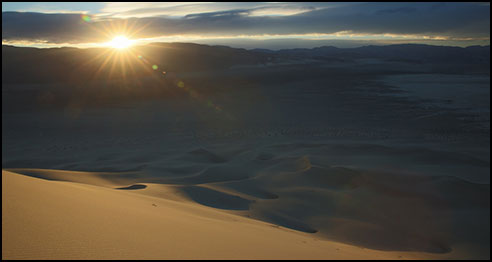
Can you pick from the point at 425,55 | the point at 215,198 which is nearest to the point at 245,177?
the point at 215,198

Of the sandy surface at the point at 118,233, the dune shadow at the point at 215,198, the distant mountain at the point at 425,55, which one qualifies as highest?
the distant mountain at the point at 425,55

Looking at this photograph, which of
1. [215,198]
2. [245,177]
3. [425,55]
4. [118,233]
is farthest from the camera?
[425,55]

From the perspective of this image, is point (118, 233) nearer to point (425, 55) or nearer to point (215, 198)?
point (215, 198)

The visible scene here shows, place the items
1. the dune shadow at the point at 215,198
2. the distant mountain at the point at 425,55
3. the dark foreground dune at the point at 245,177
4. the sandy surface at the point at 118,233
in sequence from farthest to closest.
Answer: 1. the distant mountain at the point at 425,55
2. the dune shadow at the point at 215,198
3. the dark foreground dune at the point at 245,177
4. the sandy surface at the point at 118,233

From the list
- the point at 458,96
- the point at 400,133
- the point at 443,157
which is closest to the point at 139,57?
the point at 458,96

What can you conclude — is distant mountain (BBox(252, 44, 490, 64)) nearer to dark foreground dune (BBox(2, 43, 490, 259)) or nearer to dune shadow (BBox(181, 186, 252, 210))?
dark foreground dune (BBox(2, 43, 490, 259))

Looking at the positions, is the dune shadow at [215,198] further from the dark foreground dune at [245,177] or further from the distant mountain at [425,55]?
the distant mountain at [425,55]

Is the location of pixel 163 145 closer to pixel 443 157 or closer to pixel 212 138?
pixel 212 138

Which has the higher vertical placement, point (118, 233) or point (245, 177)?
point (118, 233)

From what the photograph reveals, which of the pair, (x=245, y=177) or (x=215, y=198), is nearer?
(x=215, y=198)

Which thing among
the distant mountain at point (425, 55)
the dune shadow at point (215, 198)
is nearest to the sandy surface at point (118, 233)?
the dune shadow at point (215, 198)

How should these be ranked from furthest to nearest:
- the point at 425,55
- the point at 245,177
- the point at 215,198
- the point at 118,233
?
the point at 425,55 < the point at 245,177 < the point at 215,198 < the point at 118,233

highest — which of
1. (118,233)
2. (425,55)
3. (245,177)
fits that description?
(425,55)
